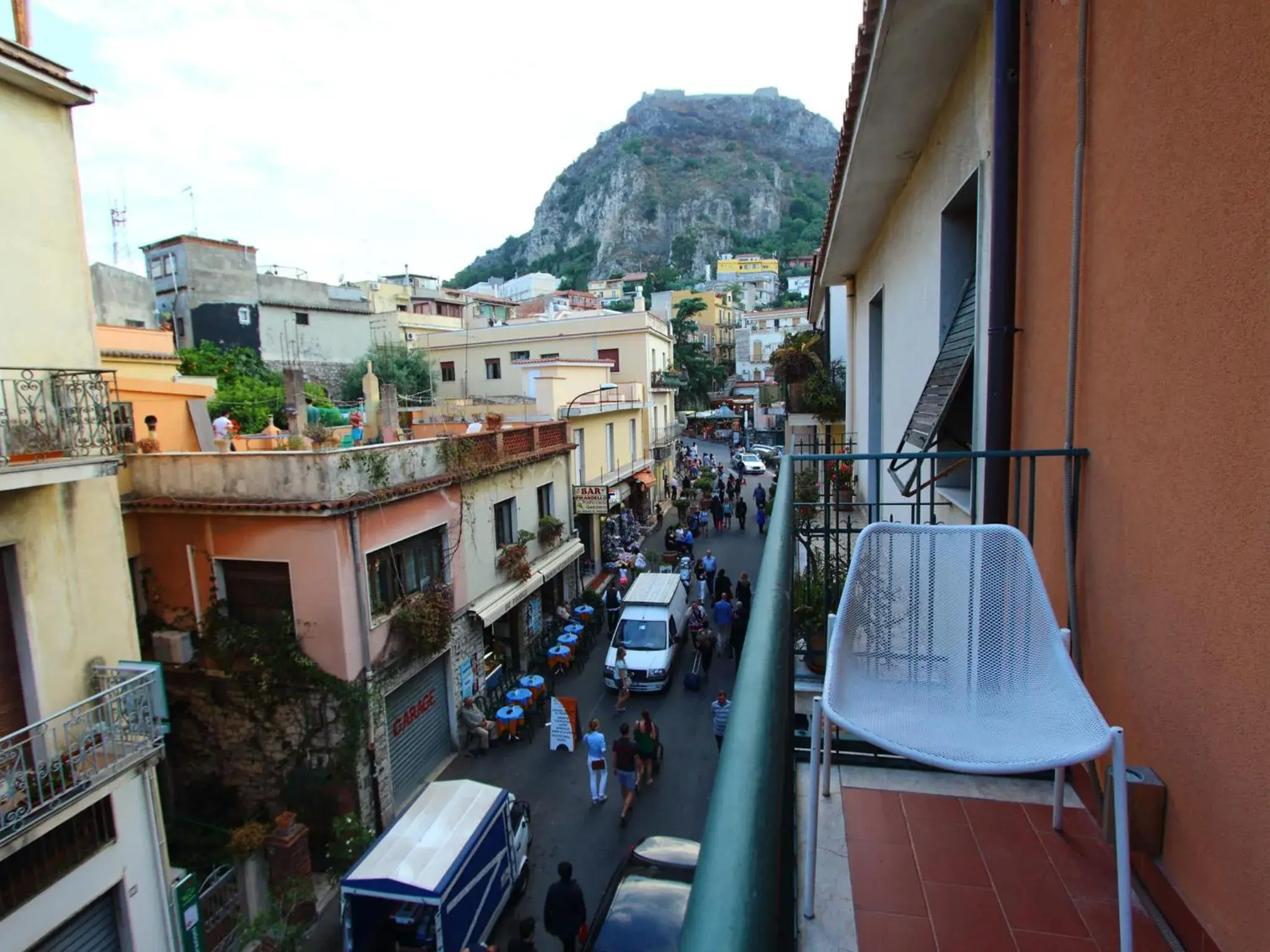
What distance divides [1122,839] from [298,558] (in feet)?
35.3

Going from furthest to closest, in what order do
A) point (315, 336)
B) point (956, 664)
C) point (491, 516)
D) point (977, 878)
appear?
point (315, 336), point (491, 516), point (977, 878), point (956, 664)

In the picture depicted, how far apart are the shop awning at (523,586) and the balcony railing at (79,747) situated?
6.58 meters

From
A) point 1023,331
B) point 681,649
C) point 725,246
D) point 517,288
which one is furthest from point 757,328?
point 1023,331

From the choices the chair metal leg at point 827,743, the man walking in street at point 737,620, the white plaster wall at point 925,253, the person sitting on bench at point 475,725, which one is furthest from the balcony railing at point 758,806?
the man walking in street at point 737,620

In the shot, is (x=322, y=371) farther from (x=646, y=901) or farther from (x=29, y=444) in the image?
(x=646, y=901)

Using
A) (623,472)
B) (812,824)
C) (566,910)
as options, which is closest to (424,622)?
(566,910)

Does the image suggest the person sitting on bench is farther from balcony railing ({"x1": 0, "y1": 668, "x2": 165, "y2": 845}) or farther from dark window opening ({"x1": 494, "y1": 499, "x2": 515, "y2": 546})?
balcony railing ({"x1": 0, "y1": 668, "x2": 165, "y2": 845})

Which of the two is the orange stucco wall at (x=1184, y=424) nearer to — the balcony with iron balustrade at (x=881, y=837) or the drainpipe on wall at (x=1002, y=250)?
the balcony with iron balustrade at (x=881, y=837)

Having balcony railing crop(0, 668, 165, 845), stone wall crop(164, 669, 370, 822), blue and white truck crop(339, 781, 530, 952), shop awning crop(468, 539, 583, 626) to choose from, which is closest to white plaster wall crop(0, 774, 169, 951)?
balcony railing crop(0, 668, 165, 845)

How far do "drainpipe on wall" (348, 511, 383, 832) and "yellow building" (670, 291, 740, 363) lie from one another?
200 feet

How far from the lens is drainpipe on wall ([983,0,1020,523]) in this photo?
11.7 ft

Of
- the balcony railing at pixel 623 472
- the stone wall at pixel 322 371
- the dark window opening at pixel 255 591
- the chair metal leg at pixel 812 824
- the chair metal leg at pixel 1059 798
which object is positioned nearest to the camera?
the chair metal leg at pixel 812 824

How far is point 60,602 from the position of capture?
7.14 metres

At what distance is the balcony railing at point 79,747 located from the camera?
6.30 metres
